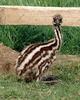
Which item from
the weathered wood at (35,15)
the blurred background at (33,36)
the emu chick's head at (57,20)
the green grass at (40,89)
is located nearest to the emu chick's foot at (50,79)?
the green grass at (40,89)

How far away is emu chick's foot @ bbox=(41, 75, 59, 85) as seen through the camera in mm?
7444

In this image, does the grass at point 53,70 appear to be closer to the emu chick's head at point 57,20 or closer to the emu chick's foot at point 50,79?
the emu chick's foot at point 50,79

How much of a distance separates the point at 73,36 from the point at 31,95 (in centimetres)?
239

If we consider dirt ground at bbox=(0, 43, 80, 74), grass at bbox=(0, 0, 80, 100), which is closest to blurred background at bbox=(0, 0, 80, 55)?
grass at bbox=(0, 0, 80, 100)

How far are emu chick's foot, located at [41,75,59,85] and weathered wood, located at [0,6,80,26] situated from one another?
36.2 inches

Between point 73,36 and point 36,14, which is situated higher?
point 36,14

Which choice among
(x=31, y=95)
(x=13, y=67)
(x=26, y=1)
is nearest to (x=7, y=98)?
(x=31, y=95)

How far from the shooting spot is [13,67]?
321 inches

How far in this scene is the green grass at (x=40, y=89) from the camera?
667 centimetres

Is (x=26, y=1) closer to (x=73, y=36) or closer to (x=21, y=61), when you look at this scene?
(x=73, y=36)

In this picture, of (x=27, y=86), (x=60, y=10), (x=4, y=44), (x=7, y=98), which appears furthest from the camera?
(x=4, y=44)

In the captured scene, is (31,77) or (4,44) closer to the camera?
(31,77)

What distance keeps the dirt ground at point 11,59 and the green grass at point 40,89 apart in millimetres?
389

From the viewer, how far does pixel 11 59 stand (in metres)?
8.33
